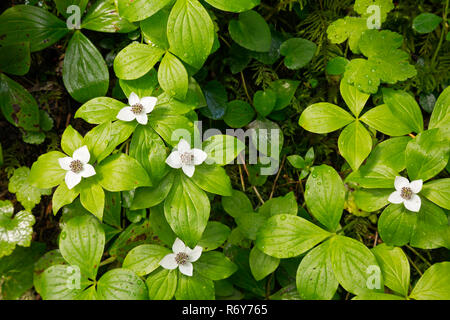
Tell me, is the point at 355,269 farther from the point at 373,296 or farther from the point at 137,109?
the point at 137,109

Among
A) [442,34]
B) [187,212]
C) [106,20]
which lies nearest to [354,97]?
[442,34]

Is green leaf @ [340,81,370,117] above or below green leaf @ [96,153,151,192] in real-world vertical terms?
above

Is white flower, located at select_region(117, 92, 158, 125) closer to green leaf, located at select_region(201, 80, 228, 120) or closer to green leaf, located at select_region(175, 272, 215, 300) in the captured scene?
green leaf, located at select_region(201, 80, 228, 120)

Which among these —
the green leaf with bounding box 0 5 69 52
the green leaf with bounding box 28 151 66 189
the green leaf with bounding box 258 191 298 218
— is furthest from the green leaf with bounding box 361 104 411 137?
the green leaf with bounding box 0 5 69 52

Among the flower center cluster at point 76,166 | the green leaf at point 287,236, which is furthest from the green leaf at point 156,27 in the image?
the green leaf at point 287,236

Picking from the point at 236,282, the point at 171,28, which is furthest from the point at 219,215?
the point at 171,28

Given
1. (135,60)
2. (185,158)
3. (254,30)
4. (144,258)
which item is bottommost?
(144,258)

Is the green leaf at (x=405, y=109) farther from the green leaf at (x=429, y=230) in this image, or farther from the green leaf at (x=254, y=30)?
the green leaf at (x=254, y=30)
